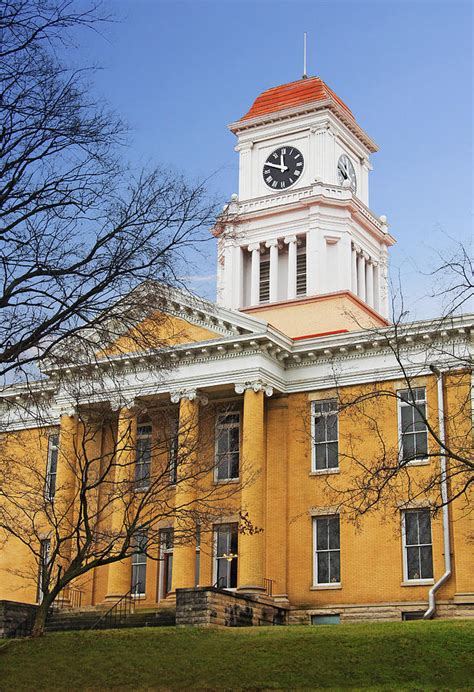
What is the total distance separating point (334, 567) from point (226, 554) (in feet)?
12.5

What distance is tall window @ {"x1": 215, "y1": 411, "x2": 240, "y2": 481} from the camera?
36.2 m

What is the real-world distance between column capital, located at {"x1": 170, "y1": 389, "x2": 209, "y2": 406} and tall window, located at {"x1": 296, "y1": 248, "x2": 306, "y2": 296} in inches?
409

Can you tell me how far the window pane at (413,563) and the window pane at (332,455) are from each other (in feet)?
12.9

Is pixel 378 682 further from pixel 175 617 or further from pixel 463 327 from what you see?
pixel 463 327

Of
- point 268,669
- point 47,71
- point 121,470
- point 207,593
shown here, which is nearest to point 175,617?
point 207,593

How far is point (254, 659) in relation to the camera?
23.1 metres

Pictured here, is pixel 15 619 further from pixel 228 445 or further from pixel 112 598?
pixel 228 445

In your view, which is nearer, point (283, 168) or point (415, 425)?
point (415, 425)

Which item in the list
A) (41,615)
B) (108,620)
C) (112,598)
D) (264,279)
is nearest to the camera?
(41,615)

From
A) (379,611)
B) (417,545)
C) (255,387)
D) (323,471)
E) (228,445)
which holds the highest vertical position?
(255,387)

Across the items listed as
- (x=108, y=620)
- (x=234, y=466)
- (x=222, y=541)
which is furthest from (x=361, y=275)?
(x=108, y=620)

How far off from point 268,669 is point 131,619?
11.7 meters

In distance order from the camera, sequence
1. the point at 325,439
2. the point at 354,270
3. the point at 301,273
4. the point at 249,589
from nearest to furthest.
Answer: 1. the point at 249,589
2. the point at 325,439
3. the point at 301,273
4. the point at 354,270

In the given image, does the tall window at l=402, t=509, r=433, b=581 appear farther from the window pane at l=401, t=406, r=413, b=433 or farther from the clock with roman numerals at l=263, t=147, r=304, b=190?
the clock with roman numerals at l=263, t=147, r=304, b=190
